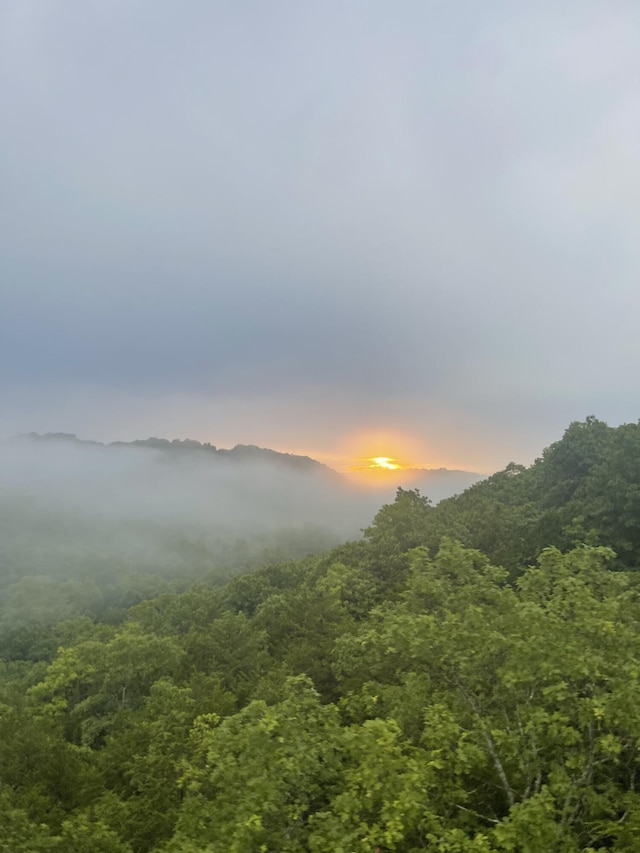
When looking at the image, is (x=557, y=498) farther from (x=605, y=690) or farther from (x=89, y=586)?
(x=89, y=586)

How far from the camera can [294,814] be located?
9328 mm

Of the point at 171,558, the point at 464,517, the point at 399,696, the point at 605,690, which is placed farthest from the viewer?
the point at 171,558

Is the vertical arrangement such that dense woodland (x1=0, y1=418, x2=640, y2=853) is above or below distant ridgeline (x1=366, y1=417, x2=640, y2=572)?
below

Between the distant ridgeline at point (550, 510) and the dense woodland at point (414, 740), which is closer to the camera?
the dense woodland at point (414, 740)

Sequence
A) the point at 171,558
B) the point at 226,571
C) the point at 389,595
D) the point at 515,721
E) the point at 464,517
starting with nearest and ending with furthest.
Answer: the point at 515,721
the point at 389,595
the point at 464,517
the point at 226,571
the point at 171,558

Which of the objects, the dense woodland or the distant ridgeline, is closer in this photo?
the dense woodland

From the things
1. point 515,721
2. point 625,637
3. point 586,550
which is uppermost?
point 586,550

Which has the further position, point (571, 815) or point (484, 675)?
point (484, 675)

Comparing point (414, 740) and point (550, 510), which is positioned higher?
point (550, 510)

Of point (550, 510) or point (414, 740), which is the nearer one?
point (414, 740)

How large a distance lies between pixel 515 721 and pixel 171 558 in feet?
640

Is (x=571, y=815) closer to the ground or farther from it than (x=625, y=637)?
closer to the ground

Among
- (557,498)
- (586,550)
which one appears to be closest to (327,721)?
(586,550)

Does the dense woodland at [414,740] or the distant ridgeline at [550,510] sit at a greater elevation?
the distant ridgeline at [550,510]
